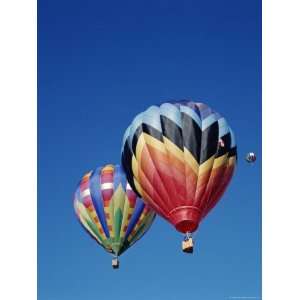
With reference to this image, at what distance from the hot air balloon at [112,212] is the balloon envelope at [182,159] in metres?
3.22

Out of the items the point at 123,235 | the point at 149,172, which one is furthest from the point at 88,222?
the point at 149,172

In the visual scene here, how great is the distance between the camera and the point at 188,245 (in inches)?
558

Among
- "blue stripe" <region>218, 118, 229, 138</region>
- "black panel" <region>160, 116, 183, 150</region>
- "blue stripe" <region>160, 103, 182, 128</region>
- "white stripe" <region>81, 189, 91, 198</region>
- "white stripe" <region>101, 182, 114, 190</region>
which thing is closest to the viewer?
"black panel" <region>160, 116, 183, 150</region>

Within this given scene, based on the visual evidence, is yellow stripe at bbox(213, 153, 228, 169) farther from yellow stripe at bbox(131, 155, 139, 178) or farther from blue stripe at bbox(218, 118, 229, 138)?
yellow stripe at bbox(131, 155, 139, 178)

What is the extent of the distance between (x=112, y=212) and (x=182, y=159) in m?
4.48

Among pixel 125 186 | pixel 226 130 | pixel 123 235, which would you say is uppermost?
pixel 226 130

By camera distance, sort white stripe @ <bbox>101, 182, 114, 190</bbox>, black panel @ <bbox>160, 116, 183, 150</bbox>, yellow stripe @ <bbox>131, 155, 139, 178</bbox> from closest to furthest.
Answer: black panel @ <bbox>160, 116, 183, 150</bbox> → yellow stripe @ <bbox>131, 155, 139, 178</bbox> → white stripe @ <bbox>101, 182, 114, 190</bbox>

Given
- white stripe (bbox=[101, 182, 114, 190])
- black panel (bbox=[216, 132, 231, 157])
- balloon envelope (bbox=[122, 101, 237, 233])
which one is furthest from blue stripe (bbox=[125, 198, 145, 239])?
black panel (bbox=[216, 132, 231, 157])

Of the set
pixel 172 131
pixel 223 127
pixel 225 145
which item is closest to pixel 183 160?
pixel 172 131

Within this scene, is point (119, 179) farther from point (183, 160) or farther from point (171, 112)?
point (183, 160)

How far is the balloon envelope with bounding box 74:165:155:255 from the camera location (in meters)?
18.2
